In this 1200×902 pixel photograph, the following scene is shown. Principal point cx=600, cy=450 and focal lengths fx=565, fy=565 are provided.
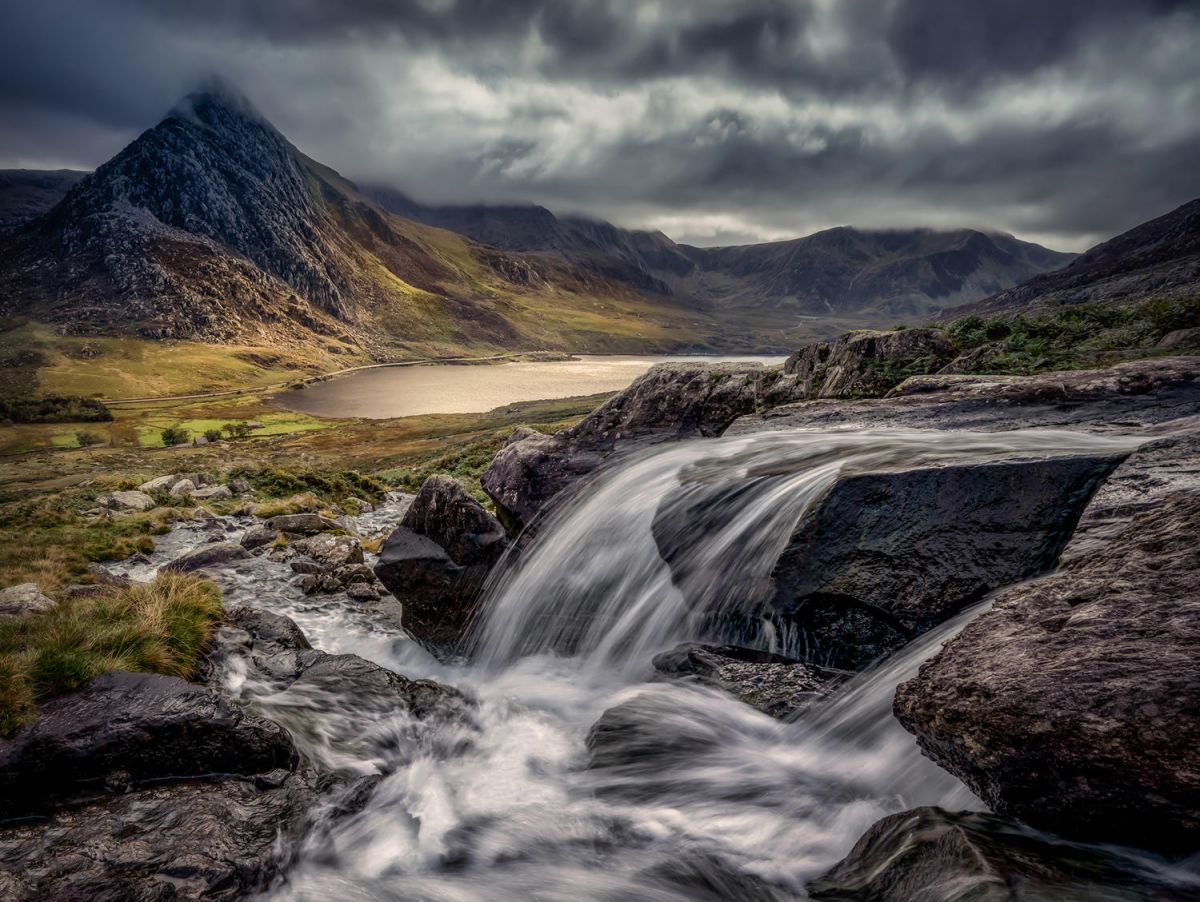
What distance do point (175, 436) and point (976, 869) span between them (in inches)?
3335

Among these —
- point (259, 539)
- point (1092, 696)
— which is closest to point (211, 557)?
point (259, 539)

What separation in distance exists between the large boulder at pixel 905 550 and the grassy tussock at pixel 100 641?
7.01 m

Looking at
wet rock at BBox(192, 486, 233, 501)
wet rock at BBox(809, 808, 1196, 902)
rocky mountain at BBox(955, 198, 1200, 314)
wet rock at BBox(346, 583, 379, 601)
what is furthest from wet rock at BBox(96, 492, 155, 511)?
rocky mountain at BBox(955, 198, 1200, 314)

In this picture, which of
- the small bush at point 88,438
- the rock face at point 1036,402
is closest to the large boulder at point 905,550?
the rock face at point 1036,402

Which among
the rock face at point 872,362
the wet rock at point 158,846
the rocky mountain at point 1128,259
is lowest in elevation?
the wet rock at point 158,846

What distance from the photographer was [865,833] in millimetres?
4824

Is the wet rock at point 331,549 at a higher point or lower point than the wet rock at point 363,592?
higher

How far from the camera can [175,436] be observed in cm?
6869

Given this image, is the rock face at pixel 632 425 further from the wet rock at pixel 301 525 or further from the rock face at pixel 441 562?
the wet rock at pixel 301 525

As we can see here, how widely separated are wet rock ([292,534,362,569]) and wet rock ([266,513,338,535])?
4.86 feet

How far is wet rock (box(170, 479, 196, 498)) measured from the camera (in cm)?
2766

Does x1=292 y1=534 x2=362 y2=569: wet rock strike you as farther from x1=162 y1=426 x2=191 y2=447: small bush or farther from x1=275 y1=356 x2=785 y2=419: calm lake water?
x1=275 y1=356 x2=785 y2=419: calm lake water

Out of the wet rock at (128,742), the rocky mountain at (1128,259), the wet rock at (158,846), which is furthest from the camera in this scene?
the rocky mountain at (1128,259)

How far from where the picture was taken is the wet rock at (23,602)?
7525 mm
